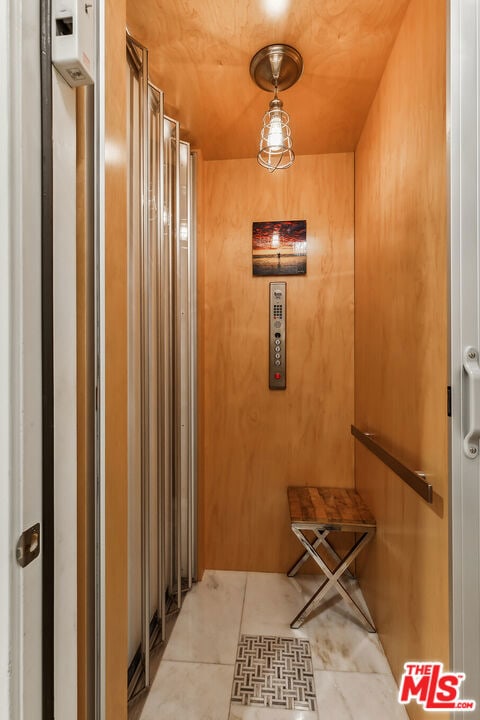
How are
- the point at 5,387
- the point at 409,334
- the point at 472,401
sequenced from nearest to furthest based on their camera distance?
1. the point at 5,387
2. the point at 472,401
3. the point at 409,334

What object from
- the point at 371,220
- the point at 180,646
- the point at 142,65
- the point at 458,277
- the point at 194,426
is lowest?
the point at 180,646

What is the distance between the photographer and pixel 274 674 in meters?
1.64

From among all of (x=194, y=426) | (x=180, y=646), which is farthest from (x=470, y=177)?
(x=180, y=646)

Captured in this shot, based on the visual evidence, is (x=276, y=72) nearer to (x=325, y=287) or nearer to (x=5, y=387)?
(x=325, y=287)

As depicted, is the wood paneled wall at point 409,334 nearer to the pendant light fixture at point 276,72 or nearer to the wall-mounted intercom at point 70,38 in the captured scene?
the pendant light fixture at point 276,72

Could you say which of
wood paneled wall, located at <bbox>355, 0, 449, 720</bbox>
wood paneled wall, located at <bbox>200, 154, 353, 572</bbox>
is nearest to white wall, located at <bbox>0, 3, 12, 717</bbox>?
wood paneled wall, located at <bbox>355, 0, 449, 720</bbox>

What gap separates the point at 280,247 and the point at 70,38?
1.87 metres

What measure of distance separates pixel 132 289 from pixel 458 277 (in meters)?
1.17

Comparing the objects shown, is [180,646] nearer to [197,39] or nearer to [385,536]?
[385,536]

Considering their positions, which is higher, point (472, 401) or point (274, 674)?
point (472, 401)

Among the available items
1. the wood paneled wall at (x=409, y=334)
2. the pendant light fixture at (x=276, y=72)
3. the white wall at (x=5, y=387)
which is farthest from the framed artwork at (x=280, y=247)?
the white wall at (x=5, y=387)

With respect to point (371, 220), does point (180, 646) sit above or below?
below

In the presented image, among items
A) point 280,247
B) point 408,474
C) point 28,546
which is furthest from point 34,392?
point 280,247

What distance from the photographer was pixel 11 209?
0.61 meters
